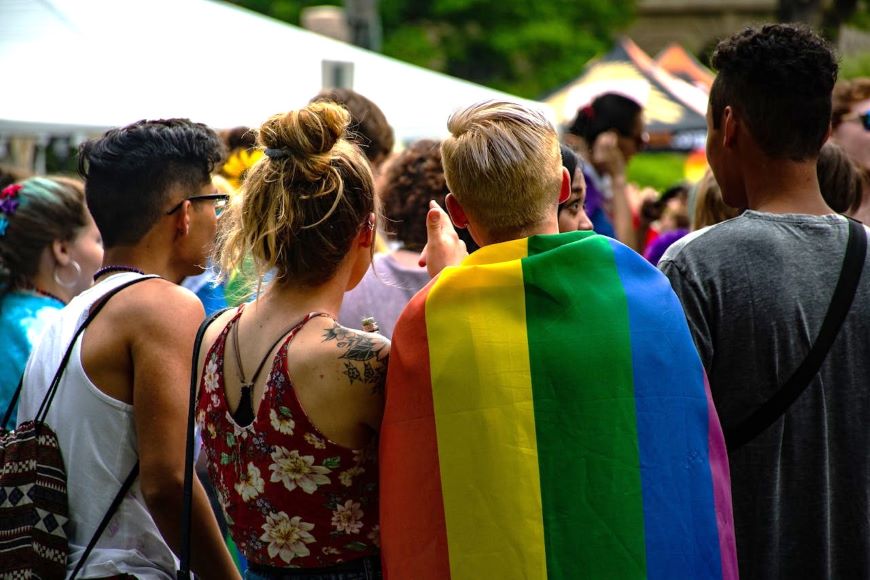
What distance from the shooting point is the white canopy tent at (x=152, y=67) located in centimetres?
620

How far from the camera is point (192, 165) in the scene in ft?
9.60

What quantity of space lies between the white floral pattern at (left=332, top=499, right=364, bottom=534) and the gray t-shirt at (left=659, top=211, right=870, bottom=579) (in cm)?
90

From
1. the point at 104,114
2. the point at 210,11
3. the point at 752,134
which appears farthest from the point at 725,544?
the point at 210,11

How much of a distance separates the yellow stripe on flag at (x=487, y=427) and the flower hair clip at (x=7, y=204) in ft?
8.09

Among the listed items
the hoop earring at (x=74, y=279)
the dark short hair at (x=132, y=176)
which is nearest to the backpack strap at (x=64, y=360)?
the dark short hair at (x=132, y=176)

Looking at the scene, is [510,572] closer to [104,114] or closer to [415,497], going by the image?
[415,497]

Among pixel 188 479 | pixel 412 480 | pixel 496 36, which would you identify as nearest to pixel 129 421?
pixel 188 479

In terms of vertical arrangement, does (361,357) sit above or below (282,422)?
above

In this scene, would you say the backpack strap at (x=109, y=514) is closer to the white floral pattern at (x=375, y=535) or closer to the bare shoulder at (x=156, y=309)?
the bare shoulder at (x=156, y=309)

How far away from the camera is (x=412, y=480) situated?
221cm

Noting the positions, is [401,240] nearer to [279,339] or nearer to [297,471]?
[279,339]

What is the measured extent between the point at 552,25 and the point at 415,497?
71.7 ft

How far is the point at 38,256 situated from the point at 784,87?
2859 millimetres

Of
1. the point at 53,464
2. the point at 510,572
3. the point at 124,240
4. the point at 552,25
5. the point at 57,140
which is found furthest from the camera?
the point at 552,25
